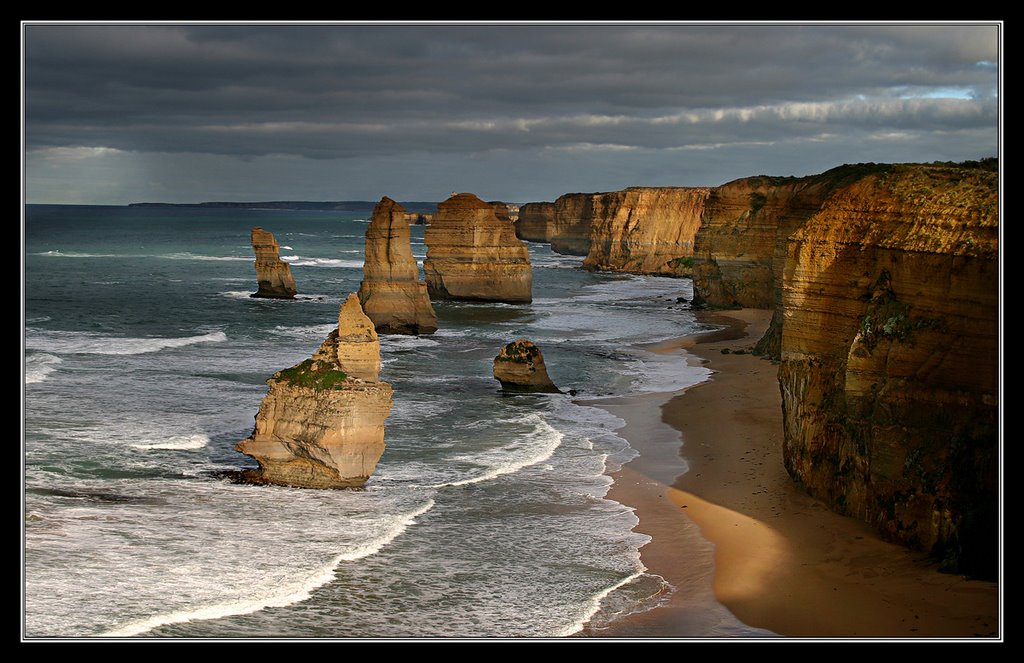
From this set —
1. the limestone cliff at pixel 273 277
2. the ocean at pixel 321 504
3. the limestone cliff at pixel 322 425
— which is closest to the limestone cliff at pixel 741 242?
the ocean at pixel 321 504

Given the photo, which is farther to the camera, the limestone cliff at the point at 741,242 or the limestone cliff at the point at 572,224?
the limestone cliff at the point at 572,224

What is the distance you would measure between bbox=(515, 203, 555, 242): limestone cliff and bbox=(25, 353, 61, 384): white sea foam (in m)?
122

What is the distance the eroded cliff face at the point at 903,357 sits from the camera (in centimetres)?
1688

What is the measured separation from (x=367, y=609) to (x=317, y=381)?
23.0ft

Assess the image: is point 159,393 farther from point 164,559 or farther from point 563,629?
point 563,629

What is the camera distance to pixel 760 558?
18.3m

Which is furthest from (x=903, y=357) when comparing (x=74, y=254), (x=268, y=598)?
(x=74, y=254)

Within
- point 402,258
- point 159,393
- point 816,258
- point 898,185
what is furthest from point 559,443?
point 402,258

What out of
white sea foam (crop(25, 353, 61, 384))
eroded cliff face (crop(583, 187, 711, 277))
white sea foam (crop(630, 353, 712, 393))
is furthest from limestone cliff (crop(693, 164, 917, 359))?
eroded cliff face (crop(583, 187, 711, 277))

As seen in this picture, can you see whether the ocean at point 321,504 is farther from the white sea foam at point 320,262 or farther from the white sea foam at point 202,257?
the white sea foam at point 202,257

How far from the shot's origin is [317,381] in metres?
22.1

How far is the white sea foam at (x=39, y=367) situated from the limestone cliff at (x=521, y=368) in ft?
47.2

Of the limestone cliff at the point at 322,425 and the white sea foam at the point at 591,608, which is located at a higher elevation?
the limestone cliff at the point at 322,425

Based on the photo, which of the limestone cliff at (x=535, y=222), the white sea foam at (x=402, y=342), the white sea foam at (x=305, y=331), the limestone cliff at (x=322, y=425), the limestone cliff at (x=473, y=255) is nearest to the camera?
the limestone cliff at (x=322, y=425)
